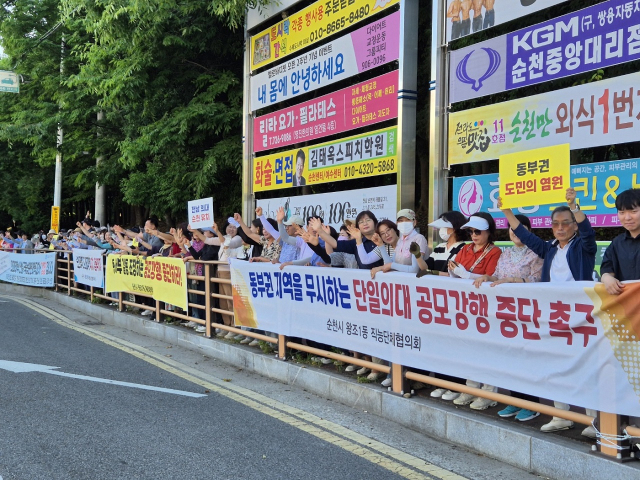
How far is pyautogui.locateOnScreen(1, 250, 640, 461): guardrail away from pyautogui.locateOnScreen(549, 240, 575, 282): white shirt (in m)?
0.94

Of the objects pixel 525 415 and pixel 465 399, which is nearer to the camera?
pixel 525 415

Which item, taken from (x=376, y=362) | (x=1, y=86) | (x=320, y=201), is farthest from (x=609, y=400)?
(x=1, y=86)

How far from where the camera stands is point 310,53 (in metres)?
11.1

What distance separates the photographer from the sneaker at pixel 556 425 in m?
4.76

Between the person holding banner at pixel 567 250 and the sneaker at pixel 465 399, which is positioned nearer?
the person holding banner at pixel 567 250

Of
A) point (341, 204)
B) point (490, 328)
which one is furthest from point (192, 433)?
point (341, 204)

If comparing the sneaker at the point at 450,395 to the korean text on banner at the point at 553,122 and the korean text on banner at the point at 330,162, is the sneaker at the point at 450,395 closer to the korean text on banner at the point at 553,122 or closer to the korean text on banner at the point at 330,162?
the korean text on banner at the point at 553,122

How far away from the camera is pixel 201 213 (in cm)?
918

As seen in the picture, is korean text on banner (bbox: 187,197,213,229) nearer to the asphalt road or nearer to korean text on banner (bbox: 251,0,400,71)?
the asphalt road

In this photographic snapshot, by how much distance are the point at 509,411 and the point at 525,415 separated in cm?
14

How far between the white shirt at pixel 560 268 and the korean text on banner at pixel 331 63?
199 inches

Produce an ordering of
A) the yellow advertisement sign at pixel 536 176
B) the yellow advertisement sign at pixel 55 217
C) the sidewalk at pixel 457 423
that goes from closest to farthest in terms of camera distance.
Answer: the sidewalk at pixel 457 423, the yellow advertisement sign at pixel 536 176, the yellow advertisement sign at pixel 55 217

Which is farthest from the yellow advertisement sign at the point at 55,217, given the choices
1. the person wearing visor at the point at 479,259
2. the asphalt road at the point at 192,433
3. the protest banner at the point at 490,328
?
the person wearing visor at the point at 479,259

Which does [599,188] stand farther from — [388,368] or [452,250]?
[388,368]
